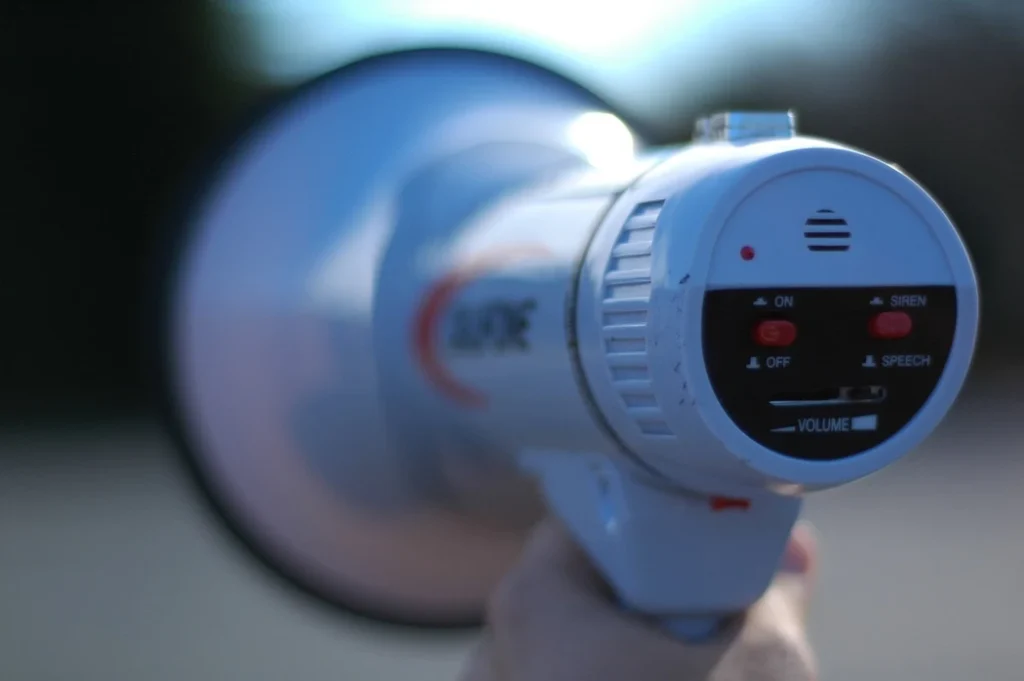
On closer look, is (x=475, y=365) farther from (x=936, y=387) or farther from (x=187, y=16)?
(x=187, y=16)

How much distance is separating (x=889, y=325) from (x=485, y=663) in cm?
41

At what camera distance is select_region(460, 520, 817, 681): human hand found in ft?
3.72

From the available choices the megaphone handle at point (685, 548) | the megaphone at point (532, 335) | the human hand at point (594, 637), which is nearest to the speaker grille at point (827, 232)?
the megaphone at point (532, 335)

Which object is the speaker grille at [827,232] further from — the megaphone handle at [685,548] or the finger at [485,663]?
the finger at [485,663]

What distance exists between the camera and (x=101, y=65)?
5.98 meters

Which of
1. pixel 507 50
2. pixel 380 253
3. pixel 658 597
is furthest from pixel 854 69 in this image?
pixel 658 597

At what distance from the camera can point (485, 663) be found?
121 cm

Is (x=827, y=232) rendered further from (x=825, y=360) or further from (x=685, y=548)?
(x=685, y=548)

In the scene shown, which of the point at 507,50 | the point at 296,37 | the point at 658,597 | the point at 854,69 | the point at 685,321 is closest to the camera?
the point at 685,321

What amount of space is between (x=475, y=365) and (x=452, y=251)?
0.46 feet

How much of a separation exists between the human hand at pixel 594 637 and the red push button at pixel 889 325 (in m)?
0.27

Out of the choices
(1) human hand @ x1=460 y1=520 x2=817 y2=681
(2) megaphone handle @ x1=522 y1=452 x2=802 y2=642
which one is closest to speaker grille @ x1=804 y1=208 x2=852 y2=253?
(2) megaphone handle @ x1=522 y1=452 x2=802 y2=642

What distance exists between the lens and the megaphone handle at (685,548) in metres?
1.14

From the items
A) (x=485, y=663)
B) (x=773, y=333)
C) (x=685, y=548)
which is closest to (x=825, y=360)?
(x=773, y=333)
